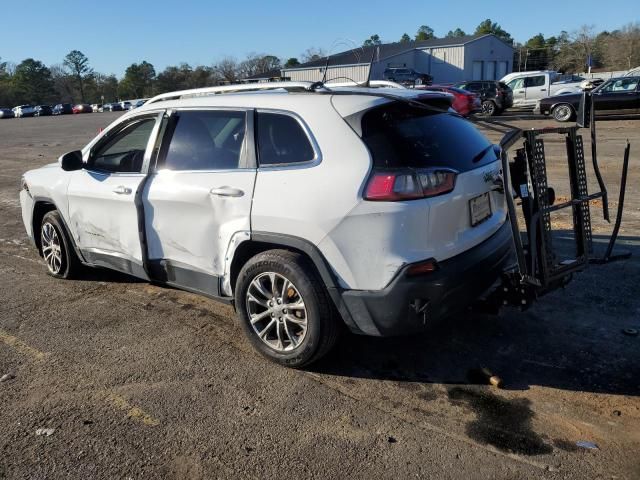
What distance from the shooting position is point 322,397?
10.9 ft

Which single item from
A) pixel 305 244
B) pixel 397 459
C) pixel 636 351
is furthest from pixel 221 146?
pixel 636 351

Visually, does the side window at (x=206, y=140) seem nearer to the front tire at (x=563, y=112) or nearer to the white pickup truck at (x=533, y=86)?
the front tire at (x=563, y=112)

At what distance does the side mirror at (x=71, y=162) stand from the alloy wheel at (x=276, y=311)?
2.28m

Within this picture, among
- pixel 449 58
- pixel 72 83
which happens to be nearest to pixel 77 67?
pixel 72 83

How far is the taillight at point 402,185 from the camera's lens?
3076mm

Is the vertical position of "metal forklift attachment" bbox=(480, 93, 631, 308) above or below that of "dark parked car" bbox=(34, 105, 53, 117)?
below

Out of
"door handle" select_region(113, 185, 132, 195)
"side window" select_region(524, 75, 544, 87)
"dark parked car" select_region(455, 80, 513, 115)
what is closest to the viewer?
"door handle" select_region(113, 185, 132, 195)

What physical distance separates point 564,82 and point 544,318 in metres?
25.8

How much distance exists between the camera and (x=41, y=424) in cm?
312

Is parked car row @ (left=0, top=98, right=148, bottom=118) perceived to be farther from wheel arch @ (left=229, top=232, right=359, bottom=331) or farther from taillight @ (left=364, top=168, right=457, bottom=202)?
taillight @ (left=364, top=168, right=457, bottom=202)

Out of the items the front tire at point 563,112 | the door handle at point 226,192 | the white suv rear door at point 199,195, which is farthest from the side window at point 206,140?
the front tire at point 563,112

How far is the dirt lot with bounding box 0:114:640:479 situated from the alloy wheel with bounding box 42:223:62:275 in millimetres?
727

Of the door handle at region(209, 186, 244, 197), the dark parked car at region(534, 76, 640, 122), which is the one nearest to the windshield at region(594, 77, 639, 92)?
the dark parked car at region(534, 76, 640, 122)

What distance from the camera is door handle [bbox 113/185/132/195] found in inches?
171
